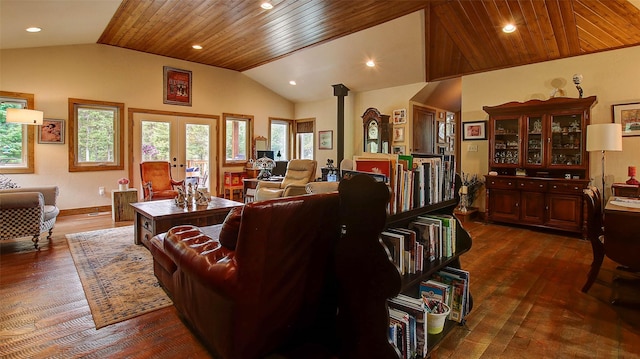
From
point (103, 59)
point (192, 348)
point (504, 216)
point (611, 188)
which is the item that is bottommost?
point (192, 348)

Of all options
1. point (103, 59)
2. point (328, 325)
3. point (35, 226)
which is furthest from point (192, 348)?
point (103, 59)

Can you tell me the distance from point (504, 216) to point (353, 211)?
4420 millimetres

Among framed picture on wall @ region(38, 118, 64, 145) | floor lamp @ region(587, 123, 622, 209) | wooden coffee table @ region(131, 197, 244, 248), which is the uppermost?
framed picture on wall @ region(38, 118, 64, 145)

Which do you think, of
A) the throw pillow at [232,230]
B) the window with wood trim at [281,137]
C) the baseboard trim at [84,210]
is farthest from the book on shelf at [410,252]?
the window with wood trim at [281,137]

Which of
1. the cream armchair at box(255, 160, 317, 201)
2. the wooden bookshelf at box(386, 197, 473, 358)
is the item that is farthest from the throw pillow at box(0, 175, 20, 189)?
the wooden bookshelf at box(386, 197, 473, 358)

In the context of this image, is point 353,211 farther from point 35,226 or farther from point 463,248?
point 35,226

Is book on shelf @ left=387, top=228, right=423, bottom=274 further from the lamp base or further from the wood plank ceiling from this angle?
the lamp base

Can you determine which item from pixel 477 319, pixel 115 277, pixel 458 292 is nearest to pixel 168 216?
pixel 115 277

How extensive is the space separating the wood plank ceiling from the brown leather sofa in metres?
3.68

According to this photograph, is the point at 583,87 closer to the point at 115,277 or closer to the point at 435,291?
the point at 435,291

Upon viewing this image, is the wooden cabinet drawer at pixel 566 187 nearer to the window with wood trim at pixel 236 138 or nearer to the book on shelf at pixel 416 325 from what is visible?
the book on shelf at pixel 416 325

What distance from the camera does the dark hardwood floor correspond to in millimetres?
1875

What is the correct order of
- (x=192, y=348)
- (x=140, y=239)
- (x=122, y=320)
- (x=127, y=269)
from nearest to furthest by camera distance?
1. (x=192, y=348)
2. (x=122, y=320)
3. (x=127, y=269)
4. (x=140, y=239)

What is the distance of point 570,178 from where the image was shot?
14.5 feet
